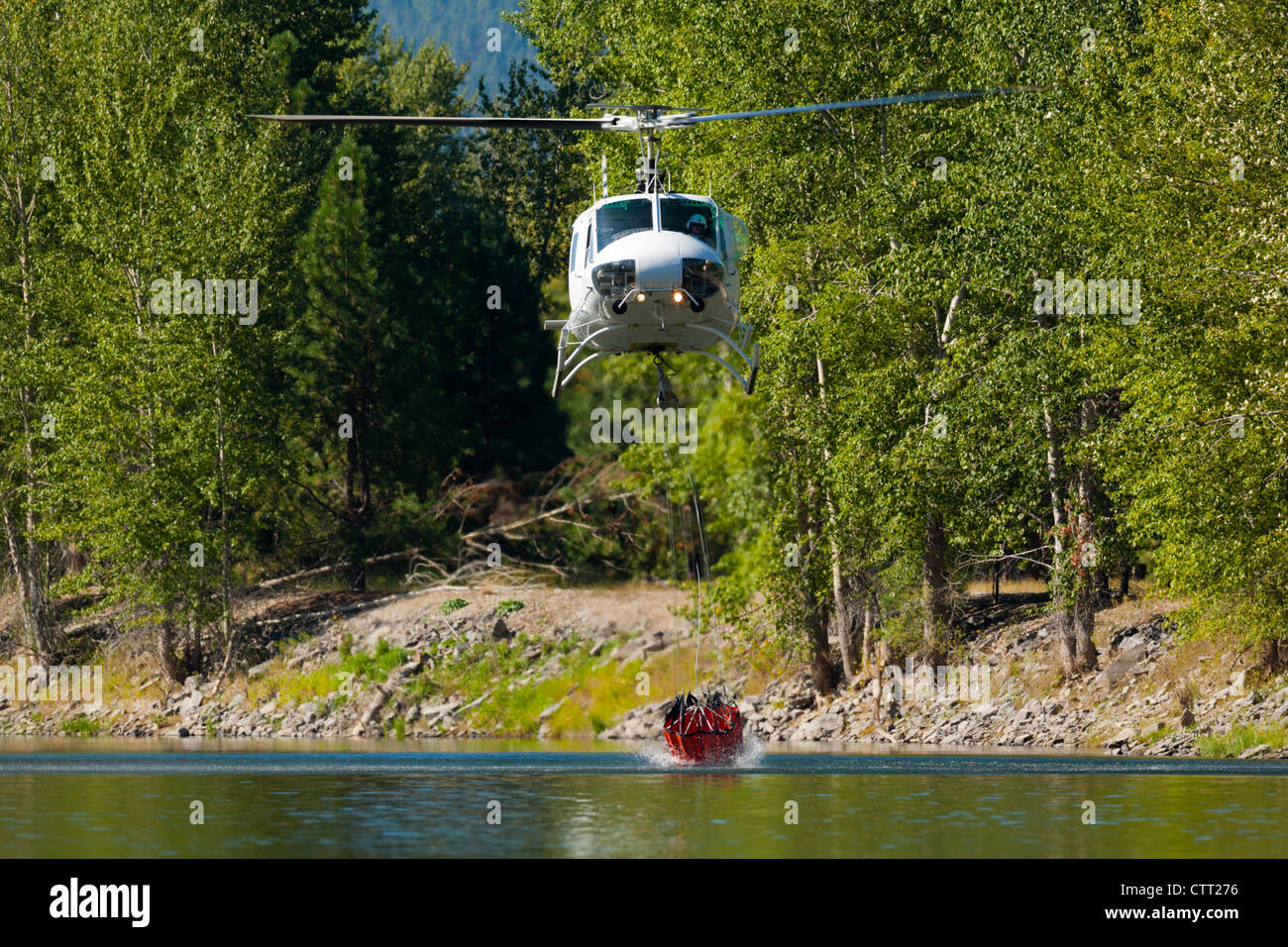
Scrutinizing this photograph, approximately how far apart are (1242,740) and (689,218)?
19.4 metres

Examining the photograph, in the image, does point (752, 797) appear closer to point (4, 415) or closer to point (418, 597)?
point (418, 597)

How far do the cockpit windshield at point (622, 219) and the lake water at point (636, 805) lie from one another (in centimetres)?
1018

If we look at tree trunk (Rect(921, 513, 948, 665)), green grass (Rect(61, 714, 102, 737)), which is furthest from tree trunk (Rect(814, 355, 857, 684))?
green grass (Rect(61, 714, 102, 737))

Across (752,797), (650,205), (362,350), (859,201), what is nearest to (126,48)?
(362,350)

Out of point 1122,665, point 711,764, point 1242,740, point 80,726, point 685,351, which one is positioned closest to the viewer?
point 685,351

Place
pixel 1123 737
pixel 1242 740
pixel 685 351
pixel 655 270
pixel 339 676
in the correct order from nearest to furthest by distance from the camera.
Answer: pixel 655 270
pixel 685 351
pixel 1242 740
pixel 1123 737
pixel 339 676

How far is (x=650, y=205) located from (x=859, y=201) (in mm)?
17998

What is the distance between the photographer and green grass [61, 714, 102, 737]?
5678 centimetres

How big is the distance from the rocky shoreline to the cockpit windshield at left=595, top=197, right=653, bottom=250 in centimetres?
2045

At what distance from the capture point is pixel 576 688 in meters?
53.8

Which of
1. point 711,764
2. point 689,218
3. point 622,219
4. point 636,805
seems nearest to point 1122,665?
point 711,764

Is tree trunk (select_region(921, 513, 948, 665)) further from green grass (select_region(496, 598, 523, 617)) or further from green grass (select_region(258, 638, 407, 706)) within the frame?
green grass (select_region(258, 638, 407, 706))

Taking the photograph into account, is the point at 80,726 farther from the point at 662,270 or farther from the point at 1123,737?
the point at 662,270

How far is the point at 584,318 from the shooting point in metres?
30.5
